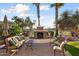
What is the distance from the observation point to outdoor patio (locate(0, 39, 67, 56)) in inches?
267

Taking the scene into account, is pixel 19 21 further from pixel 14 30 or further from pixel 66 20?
pixel 66 20

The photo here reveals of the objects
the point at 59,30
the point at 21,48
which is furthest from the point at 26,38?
the point at 59,30

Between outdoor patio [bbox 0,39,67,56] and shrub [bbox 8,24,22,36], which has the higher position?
shrub [bbox 8,24,22,36]

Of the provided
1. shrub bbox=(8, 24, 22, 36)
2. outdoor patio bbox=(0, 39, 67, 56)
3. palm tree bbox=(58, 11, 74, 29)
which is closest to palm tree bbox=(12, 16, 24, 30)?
shrub bbox=(8, 24, 22, 36)

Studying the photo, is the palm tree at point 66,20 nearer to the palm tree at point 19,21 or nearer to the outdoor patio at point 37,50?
the outdoor patio at point 37,50

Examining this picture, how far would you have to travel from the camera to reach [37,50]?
6.82 metres

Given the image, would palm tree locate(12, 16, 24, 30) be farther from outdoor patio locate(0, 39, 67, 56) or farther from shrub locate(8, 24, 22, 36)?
outdoor patio locate(0, 39, 67, 56)

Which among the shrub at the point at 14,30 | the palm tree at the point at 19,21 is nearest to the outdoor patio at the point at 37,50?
the shrub at the point at 14,30

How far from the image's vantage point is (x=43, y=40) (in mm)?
6898

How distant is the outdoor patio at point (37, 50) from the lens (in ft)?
22.2

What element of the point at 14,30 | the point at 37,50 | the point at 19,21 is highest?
the point at 19,21

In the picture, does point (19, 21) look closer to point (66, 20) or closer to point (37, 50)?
point (37, 50)

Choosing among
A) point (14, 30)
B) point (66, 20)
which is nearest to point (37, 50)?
point (14, 30)

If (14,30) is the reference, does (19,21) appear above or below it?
above
